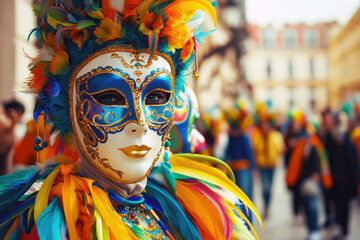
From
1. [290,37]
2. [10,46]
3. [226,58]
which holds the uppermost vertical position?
[290,37]

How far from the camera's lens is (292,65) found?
6594 centimetres

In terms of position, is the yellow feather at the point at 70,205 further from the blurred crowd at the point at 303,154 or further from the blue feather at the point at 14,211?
the blurred crowd at the point at 303,154

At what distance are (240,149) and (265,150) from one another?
143 centimetres

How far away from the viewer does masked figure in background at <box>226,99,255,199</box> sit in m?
7.59

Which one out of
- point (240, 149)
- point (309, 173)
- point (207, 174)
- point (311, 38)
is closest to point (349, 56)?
point (311, 38)

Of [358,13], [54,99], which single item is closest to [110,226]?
[54,99]

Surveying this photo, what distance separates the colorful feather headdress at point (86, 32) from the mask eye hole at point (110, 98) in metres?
0.17

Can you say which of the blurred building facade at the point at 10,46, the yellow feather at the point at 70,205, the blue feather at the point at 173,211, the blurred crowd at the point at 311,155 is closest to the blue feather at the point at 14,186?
the yellow feather at the point at 70,205

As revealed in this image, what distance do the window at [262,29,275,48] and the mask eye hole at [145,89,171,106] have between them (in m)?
62.0

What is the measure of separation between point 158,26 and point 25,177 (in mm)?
822

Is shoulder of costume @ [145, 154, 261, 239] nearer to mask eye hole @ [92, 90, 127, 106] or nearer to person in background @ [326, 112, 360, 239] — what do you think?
mask eye hole @ [92, 90, 127, 106]

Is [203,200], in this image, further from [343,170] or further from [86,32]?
[343,170]

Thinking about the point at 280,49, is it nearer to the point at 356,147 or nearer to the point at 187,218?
the point at 356,147

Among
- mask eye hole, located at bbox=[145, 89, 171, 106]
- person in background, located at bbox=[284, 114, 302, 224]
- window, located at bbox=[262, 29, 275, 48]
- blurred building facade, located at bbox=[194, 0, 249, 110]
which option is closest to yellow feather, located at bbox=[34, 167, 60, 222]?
mask eye hole, located at bbox=[145, 89, 171, 106]
